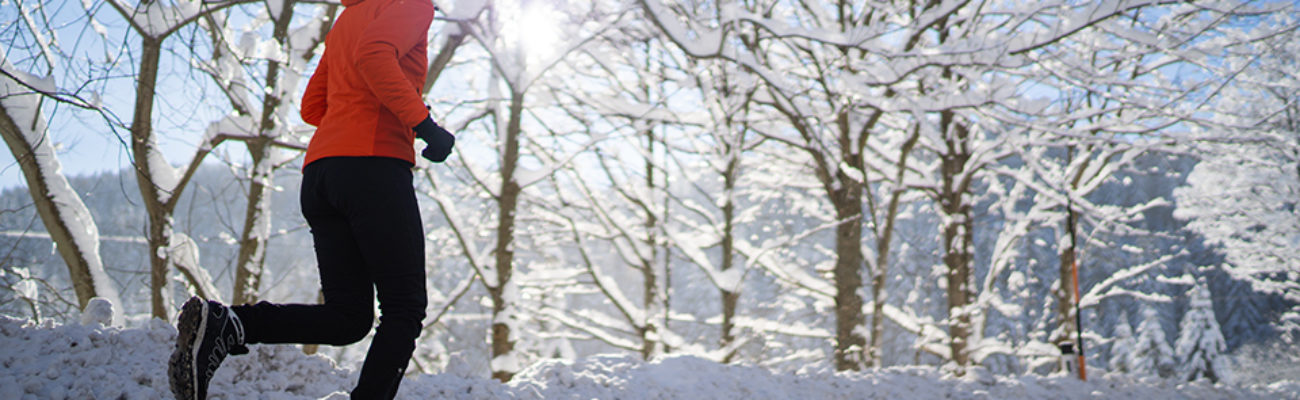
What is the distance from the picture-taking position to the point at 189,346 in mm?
1724

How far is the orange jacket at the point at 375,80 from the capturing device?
1.82 metres

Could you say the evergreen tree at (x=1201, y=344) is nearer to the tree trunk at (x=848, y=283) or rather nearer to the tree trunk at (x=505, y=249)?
the tree trunk at (x=848, y=283)

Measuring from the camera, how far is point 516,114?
668cm

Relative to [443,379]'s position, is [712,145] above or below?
above

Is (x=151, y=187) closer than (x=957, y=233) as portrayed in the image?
Yes

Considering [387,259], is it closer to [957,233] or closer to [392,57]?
[392,57]

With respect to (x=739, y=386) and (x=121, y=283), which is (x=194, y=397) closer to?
(x=739, y=386)

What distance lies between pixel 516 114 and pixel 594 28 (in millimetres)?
1180

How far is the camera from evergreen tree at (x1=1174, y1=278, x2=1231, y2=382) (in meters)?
19.4

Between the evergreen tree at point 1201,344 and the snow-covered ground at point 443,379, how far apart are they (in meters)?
18.6

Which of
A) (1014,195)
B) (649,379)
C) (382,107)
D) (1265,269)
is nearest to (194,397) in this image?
(382,107)

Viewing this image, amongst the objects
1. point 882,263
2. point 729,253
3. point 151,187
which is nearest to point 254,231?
point 151,187

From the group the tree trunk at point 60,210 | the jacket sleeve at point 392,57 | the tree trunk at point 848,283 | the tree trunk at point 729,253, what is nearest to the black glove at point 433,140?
the jacket sleeve at point 392,57

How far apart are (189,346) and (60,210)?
3464 mm
